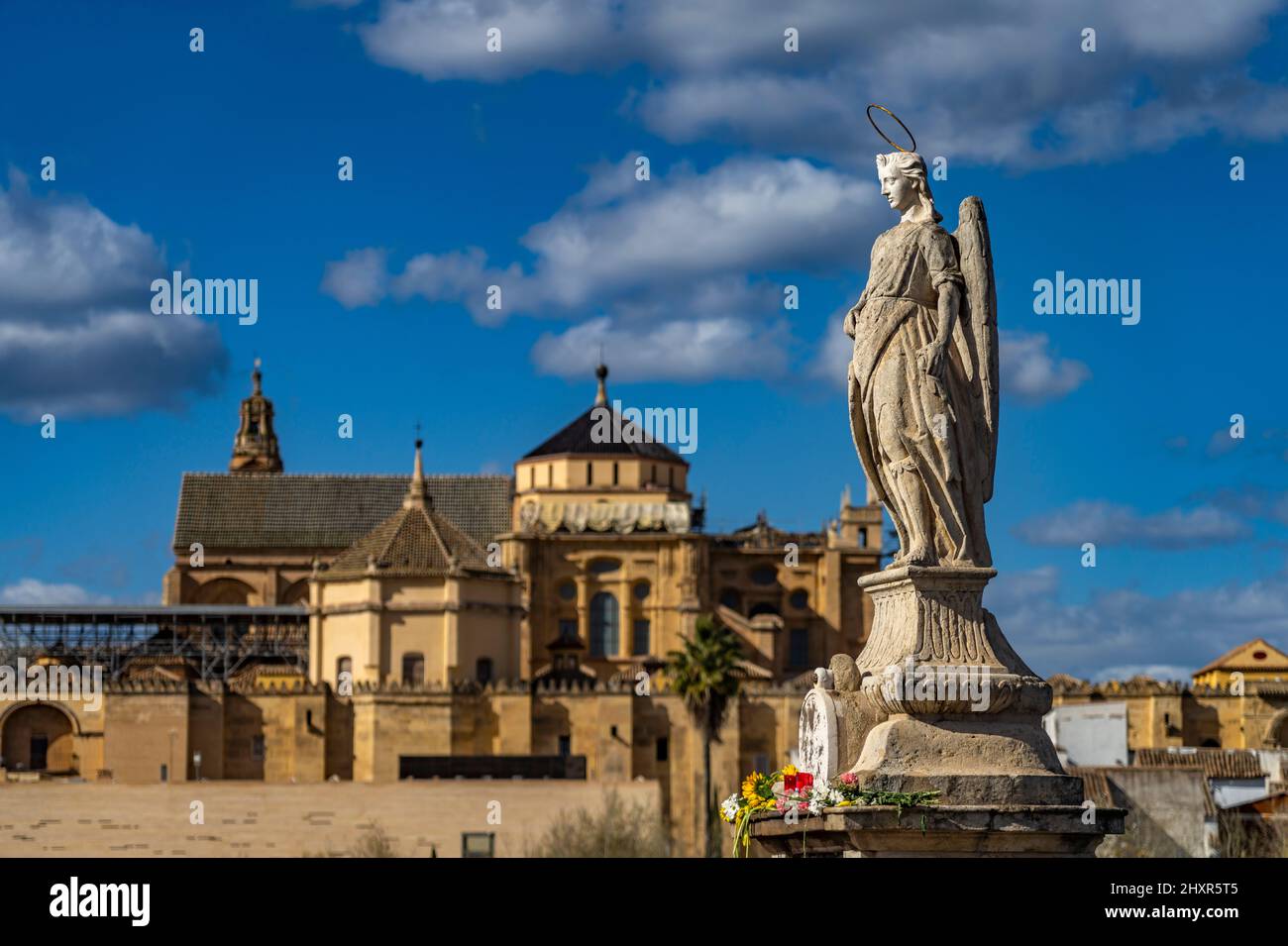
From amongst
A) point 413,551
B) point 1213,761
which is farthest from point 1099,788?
point 413,551

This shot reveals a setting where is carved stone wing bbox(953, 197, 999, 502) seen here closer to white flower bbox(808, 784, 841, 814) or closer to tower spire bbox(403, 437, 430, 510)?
white flower bbox(808, 784, 841, 814)

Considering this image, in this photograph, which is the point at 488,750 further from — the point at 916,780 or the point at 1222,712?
the point at 916,780

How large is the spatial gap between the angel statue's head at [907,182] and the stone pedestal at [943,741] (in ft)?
6.98

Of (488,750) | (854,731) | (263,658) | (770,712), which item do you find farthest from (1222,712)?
(854,731)

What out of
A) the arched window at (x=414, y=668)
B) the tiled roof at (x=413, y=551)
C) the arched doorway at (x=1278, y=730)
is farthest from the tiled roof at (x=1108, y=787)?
the tiled roof at (x=413, y=551)

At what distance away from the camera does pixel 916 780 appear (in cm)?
1207

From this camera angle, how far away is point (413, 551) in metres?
93.4

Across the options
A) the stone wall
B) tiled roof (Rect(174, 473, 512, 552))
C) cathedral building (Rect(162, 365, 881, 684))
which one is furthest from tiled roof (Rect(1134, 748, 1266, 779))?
tiled roof (Rect(174, 473, 512, 552))

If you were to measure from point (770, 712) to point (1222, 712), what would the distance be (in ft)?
61.9

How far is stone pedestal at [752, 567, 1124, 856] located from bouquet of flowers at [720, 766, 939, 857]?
62mm

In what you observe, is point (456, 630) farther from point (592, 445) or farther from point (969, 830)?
point (969, 830)

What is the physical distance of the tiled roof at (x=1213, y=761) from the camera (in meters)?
77.0

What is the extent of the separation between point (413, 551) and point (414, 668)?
5234 mm

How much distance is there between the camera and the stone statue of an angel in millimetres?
12688
